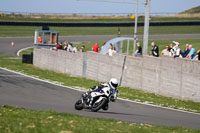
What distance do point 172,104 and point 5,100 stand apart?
23.5ft

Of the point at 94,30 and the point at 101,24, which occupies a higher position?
the point at 101,24

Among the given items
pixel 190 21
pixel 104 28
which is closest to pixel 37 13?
pixel 104 28

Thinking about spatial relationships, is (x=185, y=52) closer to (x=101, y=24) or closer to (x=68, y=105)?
(x=68, y=105)

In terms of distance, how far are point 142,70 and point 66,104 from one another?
720cm

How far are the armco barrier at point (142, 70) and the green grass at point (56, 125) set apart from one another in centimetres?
974

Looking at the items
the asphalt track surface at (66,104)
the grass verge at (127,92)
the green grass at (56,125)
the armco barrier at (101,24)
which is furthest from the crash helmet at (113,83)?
the armco barrier at (101,24)

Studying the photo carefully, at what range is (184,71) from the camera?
71.5ft

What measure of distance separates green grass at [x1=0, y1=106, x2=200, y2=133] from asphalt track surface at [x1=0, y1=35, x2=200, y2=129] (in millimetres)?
2434

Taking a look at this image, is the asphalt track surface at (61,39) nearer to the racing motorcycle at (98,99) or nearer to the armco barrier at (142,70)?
the armco barrier at (142,70)

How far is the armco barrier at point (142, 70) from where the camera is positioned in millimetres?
21500

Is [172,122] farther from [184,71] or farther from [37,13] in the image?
[37,13]

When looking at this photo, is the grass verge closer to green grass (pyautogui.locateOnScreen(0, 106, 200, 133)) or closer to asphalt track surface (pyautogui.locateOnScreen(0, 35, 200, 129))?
asphalt track surface (pyautogui.locateOnScreen(0, 35, 200, 129))

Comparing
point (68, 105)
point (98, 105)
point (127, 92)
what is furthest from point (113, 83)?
point (127, 92)

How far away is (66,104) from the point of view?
1845cm
